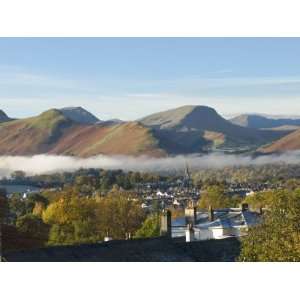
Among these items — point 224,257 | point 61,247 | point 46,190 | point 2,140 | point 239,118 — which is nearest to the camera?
point 61,247

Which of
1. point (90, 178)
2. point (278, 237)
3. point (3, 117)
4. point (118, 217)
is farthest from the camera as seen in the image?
point (90, 178)

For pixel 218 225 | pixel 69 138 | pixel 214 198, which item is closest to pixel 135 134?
pixel 69 138

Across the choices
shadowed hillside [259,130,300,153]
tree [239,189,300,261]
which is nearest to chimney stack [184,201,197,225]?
shadowed hillside [259,130,300,153]

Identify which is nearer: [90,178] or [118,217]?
[118,217]

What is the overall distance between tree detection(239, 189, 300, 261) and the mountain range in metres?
7.50

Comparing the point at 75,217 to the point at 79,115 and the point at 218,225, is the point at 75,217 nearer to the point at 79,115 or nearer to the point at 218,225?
the point at 218,225

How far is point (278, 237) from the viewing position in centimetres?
1279

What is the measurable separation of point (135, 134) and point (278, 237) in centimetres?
1095

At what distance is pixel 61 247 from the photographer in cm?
1619

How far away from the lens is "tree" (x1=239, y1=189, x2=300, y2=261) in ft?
41.3

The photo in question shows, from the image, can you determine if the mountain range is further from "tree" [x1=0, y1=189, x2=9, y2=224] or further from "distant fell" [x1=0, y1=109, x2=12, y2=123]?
"tree" [x1=0, y1=189, x2=9, y2=224]
